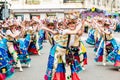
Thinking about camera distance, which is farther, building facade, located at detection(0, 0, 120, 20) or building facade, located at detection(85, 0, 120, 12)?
building facade, located at detection(85, 0, 120, 12)

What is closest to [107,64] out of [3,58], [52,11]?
[3,58]

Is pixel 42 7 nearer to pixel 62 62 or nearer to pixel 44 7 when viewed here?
pixel 44 7

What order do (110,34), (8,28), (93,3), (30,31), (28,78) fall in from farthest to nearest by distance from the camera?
(93,3) < (30,31) < (110,34) < (8,28) < (28,78)

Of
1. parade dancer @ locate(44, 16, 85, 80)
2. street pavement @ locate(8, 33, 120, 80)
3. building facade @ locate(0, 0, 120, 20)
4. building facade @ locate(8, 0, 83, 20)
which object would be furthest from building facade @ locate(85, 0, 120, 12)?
parade dancer @ locate(44, 16, 85, 80)

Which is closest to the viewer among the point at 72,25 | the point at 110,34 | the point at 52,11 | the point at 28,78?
the point at 72,25

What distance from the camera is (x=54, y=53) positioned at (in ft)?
33.2

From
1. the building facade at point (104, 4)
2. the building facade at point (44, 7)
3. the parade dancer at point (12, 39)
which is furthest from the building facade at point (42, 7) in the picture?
the parade dancer at point (12, 39)

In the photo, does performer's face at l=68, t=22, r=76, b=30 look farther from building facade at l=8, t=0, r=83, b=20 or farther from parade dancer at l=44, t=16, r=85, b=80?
building facade at l=8, t=0, r=83, b=20

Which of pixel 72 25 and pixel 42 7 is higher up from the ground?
pixel 72 25

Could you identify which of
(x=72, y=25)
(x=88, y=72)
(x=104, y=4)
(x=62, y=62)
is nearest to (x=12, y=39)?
(x=88, y=72)

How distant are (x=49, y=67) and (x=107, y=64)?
5.53m

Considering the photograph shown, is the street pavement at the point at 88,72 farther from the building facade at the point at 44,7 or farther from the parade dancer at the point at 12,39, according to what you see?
the building facade at the point at 44,7

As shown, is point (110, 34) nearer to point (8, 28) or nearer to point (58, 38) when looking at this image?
point (8, 28)

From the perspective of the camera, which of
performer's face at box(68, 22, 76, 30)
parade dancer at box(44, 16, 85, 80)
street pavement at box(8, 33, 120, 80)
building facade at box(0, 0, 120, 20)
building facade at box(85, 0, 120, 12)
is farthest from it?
building facade at box(85, 0, 120, 12)
